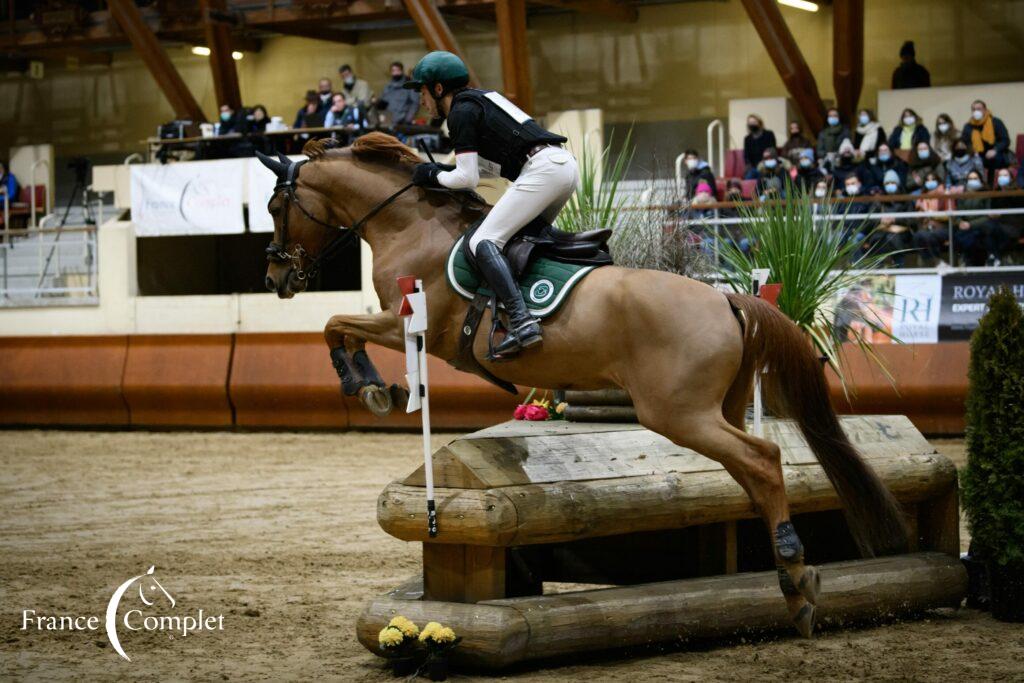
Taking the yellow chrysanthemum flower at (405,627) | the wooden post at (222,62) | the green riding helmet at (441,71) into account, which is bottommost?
the yellow chrysanthemum flower at (405,627)

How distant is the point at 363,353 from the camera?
6273mm

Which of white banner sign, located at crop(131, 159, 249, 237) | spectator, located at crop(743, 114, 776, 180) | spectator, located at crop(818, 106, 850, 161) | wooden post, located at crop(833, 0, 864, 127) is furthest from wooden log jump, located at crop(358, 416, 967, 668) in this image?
wooden post, located at crop(833, 0, 864, 127)

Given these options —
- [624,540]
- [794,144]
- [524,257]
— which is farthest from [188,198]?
[524,257]

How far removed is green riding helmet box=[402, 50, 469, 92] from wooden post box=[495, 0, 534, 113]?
1448cm

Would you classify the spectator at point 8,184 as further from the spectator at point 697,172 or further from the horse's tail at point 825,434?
the horse's tail at point 825,434

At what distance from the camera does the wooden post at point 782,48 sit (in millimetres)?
19781

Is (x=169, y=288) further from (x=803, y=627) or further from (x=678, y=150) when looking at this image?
(x=803, y=627)

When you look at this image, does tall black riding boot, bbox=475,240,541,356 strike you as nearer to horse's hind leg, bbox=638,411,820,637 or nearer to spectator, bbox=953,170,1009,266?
horse's hind leg, bbox=638,411,820,637

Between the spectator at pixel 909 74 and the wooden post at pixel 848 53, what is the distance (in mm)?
667

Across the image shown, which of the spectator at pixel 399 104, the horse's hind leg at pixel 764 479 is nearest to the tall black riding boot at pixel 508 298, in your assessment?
the horse's hind leg at pixel 764 479

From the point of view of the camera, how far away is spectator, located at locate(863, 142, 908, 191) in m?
17.0

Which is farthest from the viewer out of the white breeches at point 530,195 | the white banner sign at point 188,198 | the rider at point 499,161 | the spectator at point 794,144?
the white banner sign at point 188,198

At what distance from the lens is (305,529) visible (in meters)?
9.76

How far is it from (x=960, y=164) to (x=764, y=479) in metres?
12.5
